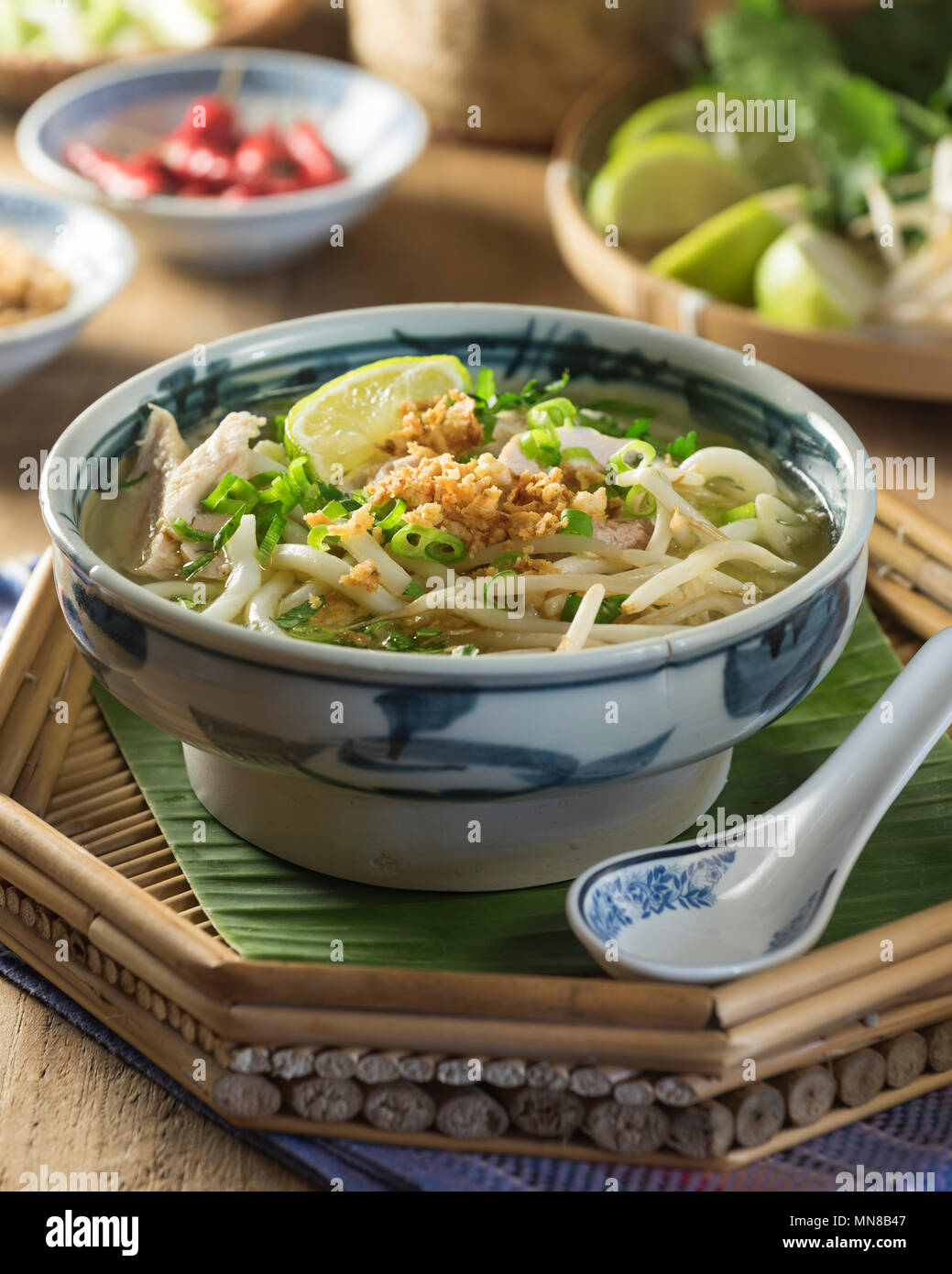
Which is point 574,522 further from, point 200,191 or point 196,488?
point 200,191

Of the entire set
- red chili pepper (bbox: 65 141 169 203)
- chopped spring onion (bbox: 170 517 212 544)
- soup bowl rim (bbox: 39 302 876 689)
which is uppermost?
soup bowl rim (bbox: 39 302 876 689)

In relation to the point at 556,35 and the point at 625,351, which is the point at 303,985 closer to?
the point at 625,351

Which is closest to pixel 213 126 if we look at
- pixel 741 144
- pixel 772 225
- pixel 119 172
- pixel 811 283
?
pixel 119 172

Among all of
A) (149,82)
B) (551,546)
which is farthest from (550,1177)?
(149,82)

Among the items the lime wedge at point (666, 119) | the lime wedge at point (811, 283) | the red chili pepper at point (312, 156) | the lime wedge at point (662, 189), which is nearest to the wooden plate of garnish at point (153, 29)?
the red chili pepper at point (312, 156)

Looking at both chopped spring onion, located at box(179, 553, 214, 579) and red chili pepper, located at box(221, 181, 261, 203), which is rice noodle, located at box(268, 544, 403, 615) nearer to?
chopped spring onion, located at box(179, 553, 214, 579)

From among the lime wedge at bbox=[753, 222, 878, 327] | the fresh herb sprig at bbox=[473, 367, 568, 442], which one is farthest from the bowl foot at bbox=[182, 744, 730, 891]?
the lime wedge at bbox=[753, 222, 878, 327]
